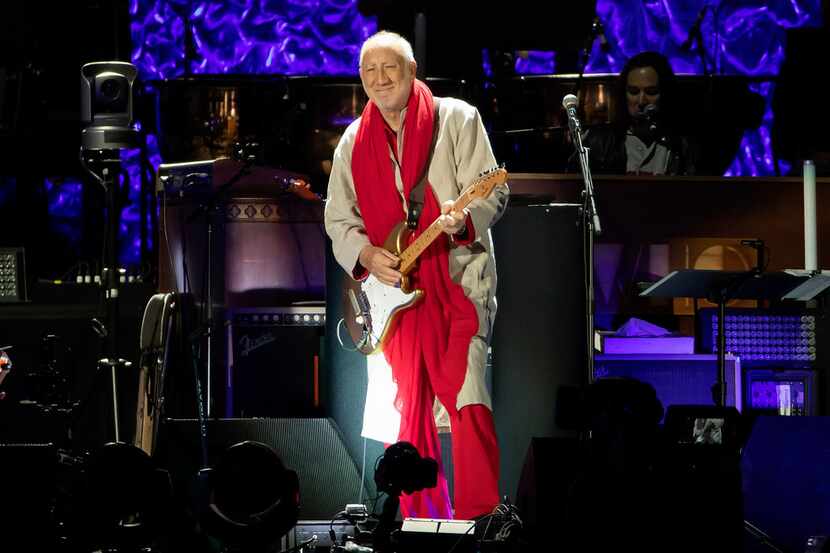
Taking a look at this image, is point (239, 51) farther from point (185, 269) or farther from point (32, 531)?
point (32, 531)

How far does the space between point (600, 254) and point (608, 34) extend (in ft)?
13.1

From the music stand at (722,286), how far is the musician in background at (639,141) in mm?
1909

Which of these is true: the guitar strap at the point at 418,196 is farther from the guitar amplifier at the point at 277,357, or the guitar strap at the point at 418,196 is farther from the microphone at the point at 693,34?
the microphone at the point at 693,34

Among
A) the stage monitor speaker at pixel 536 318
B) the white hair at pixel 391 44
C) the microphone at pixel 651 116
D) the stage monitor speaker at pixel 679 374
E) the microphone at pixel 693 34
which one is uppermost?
the microphone at pixel 693 34

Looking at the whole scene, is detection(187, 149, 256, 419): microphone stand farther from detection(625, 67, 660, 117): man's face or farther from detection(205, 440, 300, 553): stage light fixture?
detection(625, 67, 660, 117): man's face

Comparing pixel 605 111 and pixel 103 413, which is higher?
pixel 605 111

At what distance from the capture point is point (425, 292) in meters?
4.68

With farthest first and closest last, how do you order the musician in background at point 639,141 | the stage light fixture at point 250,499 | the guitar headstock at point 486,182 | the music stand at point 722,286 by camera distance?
the musician in background at point 639,141 < the music stand at point 722,286 < the guitar headstock at point 486,182 < the stage light fixture at point 250,499

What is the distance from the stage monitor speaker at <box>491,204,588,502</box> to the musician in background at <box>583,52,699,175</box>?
6.25 ft

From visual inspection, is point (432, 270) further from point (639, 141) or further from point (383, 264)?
point (639, 141)

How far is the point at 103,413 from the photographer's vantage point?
6.43 meters

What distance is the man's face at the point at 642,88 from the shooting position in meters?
7.41

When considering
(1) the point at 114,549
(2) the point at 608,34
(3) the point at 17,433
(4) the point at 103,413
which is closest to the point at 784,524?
(1) the point at 114,549

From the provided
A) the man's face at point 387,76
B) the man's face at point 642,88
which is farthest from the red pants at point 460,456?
the man's face at point 642,88
